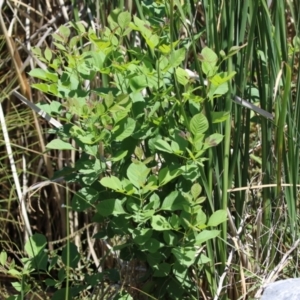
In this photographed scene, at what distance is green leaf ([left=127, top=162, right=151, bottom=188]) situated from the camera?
4.87 feet

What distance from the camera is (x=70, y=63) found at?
5.12 feet

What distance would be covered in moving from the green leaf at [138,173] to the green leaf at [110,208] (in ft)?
0.23

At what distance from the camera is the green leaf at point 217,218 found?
60.9 inches

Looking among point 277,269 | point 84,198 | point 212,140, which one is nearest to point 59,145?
point 84,198

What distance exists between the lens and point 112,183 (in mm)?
1490

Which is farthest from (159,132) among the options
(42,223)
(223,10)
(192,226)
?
(42,223)

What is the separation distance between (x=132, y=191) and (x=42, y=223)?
1332mm

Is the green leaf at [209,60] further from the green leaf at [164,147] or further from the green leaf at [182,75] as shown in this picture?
the green leaf at [164,147]

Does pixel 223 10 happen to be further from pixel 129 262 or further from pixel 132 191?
pixel 129 262

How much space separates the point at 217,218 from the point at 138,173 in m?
0.22

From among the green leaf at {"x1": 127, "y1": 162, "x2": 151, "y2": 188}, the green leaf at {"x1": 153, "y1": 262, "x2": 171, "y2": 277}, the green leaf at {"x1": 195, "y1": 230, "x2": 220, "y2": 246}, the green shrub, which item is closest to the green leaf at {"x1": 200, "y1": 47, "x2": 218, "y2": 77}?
the green shrub

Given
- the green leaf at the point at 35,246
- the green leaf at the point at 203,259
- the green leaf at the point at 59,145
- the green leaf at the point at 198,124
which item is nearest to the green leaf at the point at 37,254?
the green leaf at the point at 35,246

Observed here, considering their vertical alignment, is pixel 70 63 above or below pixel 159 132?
above

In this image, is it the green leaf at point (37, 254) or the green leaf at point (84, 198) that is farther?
the green leaf at point (37, 254)
